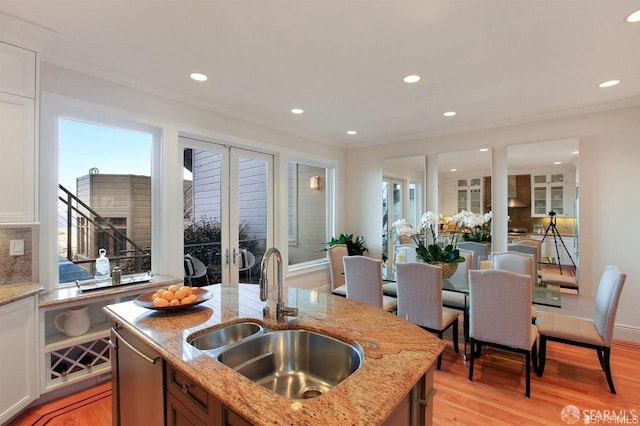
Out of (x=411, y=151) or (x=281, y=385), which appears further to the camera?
(x=411, y=151)

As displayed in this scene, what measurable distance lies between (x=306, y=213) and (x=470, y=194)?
8.25 feet

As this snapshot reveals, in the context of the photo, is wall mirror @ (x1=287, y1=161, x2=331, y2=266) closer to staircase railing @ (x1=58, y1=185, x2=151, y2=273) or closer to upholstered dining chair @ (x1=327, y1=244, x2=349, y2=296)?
upholstered dining chair @ (x1=327, y1=244, x2=349, y2=296)

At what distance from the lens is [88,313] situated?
9.02ft

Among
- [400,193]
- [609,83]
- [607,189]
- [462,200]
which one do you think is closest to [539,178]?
[607,189]

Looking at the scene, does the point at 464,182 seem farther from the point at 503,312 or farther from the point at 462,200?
the point at 503,312

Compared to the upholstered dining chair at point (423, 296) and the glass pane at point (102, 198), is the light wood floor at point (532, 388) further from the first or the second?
the glass pane at point (102, 198)

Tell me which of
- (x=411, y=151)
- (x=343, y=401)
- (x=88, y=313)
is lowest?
(x=88, y=313)

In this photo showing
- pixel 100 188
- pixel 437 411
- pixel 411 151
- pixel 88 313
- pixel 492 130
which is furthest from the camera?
pixel 411 151

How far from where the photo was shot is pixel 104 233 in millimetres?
3035

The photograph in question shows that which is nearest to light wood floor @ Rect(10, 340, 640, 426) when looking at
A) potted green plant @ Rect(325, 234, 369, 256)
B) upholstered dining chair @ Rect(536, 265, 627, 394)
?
upholstered dining chair @ Rect(536, 265, 627, 394)

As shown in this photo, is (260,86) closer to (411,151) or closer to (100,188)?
(100,188)

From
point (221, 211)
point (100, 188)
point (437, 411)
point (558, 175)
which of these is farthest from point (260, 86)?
point (558, 175)

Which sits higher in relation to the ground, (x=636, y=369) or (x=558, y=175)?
(x=558, y=175)

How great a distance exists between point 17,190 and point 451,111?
4212 millimetres
